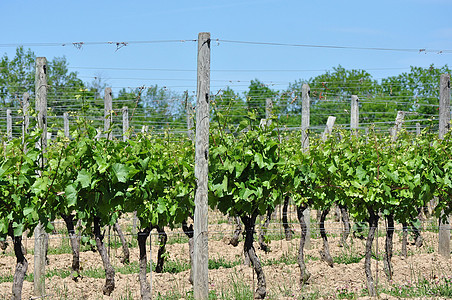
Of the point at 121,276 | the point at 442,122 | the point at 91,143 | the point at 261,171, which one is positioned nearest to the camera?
the point at 91,143

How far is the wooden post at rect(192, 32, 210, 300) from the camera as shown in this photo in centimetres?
578

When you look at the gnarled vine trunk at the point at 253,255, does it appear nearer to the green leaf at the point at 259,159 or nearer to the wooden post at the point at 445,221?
the green leaf at the point at 259,159

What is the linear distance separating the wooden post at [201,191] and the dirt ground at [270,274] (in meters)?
0.63

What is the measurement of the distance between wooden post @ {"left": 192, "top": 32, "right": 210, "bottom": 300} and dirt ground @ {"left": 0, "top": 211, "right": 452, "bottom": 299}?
0.63 m

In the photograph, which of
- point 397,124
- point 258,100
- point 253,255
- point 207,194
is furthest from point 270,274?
point 258,100

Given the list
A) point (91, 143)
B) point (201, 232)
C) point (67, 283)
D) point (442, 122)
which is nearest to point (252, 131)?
point (201, 232)

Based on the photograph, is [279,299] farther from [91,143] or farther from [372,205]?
[91,143]

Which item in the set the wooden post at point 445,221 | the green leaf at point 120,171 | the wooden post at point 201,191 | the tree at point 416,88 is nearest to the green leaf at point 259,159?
the wooden post at point 201,191

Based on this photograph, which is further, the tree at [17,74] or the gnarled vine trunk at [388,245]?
the tree at [17,74]

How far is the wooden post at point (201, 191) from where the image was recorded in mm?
5777

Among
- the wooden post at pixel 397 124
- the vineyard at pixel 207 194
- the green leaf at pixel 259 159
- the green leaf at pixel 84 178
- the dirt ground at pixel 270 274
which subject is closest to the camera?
the green leaf at pixel 84 178

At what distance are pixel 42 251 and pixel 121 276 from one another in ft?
5.20

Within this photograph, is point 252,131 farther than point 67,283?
No

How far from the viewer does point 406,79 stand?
39656 mm
